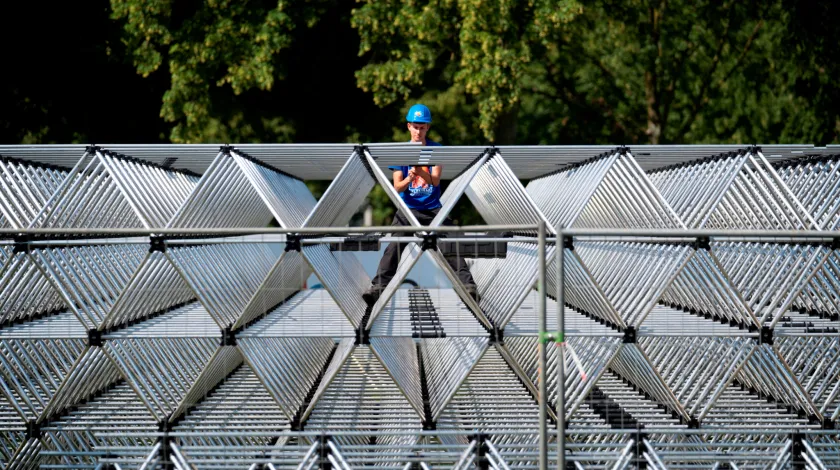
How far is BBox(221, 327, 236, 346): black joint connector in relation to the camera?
21.0ft

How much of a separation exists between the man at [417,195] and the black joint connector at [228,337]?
6.75ft

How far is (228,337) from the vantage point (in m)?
6.43

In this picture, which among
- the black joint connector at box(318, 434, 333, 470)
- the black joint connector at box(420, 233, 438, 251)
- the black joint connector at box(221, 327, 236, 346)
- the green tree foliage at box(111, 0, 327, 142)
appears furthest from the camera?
the green tree foliage at box(111, 0, 327, 142)

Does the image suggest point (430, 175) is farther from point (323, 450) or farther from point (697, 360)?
point (323, 450)

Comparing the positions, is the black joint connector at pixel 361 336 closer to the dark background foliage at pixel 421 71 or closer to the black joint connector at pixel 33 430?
the black joint connector at pixel 33 430

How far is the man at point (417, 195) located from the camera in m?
8.41

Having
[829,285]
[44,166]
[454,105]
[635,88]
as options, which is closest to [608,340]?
[829,285]

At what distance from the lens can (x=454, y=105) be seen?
19.7 metres

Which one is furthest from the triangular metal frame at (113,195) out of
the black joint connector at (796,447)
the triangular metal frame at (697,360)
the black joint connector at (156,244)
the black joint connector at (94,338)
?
the black joint connector at (796,447)

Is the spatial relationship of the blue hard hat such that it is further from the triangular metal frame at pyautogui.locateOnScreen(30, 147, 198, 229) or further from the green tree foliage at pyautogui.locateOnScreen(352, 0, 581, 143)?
the green tree foliage at pyautogui.locateOnScreen(352, 0, 581, 143)

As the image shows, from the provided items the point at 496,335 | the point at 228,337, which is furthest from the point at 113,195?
the point at 496,335

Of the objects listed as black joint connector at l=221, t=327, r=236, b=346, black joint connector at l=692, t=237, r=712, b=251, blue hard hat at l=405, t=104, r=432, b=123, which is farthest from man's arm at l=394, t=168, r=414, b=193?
black joint connector at l=692, t=237, r=712, b=251

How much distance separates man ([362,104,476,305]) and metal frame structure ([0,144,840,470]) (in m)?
0.29

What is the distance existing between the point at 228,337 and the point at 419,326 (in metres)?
1.51
